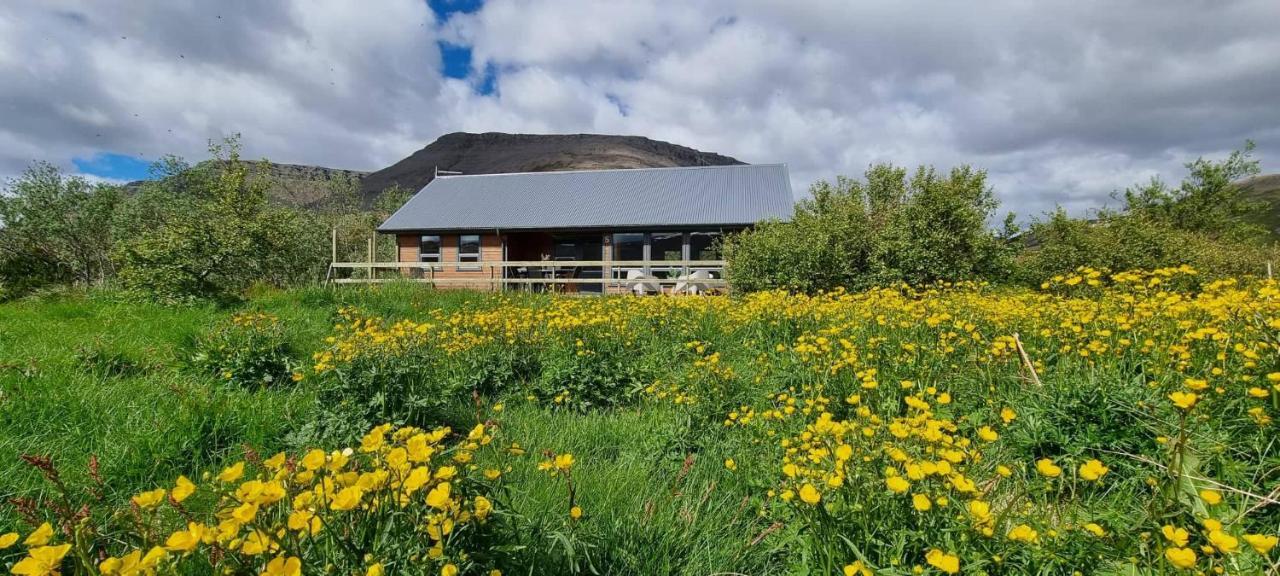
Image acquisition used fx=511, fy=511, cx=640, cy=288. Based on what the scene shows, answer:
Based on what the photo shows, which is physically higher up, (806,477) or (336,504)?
(336,504)

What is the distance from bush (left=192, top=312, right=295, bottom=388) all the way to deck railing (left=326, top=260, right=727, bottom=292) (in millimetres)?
6131

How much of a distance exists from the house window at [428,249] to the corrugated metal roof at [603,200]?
821 millimetres

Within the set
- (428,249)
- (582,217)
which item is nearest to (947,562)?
(582,217)

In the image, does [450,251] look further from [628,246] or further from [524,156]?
[524,156]

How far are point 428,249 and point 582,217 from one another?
7287 millimetres

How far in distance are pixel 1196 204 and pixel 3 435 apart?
3273 cm

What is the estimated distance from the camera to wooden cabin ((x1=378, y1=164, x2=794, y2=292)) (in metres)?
19.6

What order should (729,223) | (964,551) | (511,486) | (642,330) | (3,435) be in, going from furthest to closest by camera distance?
(729,223) → (642,330) → (3,435) → (511,486) → (964,551)

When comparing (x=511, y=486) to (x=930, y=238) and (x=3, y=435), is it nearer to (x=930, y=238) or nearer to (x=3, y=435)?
(x=3, y=435)

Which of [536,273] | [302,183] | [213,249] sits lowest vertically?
[536,273]

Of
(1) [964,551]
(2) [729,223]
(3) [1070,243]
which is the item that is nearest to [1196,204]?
(3) [1070,243]

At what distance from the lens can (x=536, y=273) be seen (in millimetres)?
20625

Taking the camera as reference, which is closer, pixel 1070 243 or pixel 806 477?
pixel 806 477

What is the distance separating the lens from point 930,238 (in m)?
9.59
